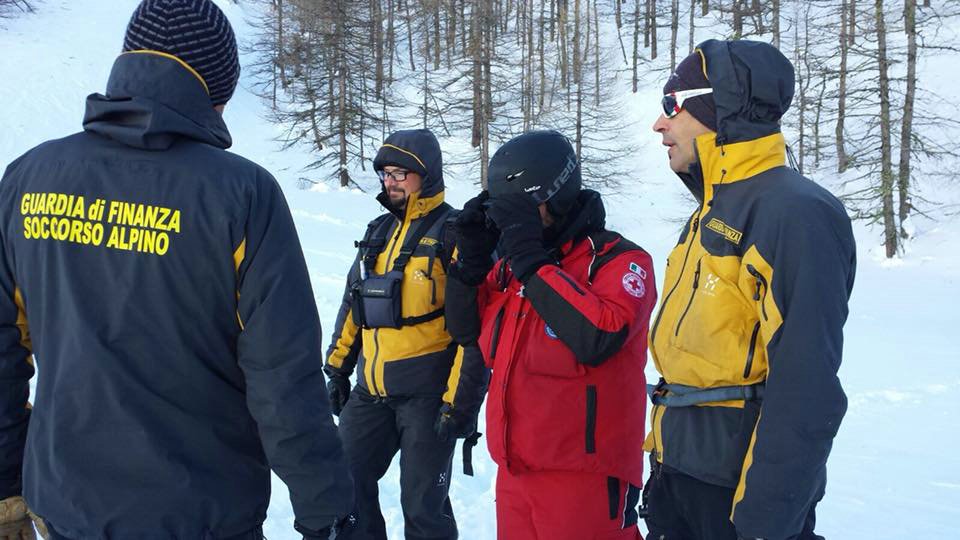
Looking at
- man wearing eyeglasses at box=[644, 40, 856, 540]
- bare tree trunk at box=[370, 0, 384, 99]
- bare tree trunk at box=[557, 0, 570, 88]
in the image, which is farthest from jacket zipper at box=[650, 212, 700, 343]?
bare tree trunk at box=[557, 0, 570, 88]

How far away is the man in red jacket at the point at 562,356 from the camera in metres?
2.45

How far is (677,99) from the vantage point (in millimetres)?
2318

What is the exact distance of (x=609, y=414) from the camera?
8.41 feet

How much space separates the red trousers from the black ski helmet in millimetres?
1017

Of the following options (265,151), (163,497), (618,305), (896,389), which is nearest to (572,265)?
(618,305)

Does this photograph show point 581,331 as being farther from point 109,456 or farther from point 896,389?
point 896,389

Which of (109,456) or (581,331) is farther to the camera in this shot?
(581,331)

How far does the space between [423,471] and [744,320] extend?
6.60 ft

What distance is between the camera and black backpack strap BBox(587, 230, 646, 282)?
8.54ft

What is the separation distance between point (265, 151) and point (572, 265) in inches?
1107

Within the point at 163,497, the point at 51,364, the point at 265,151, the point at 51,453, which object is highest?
the point at 51,364

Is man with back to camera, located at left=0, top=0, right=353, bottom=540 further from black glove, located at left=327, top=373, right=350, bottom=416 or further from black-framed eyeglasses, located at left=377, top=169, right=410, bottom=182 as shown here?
black glove, located at left=327, top=373, right=350, bottom=416

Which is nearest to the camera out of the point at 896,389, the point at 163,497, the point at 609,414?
the point at 163,497

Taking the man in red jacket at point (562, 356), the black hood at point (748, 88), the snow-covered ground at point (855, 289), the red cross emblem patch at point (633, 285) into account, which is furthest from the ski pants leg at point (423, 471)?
the black hood at point (748, 88)
